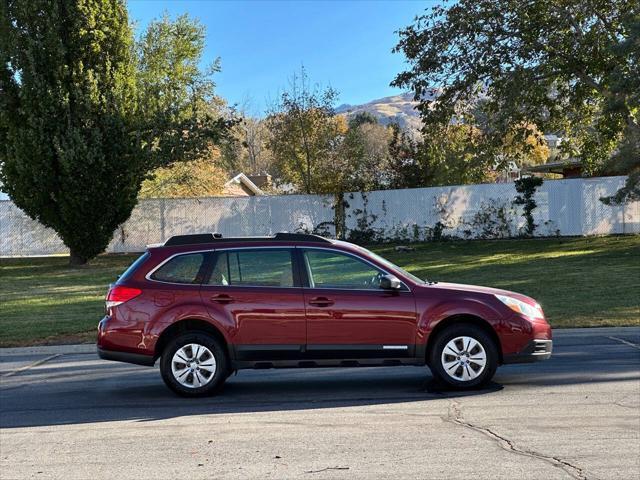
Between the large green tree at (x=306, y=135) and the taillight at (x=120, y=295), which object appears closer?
the taillight at (x=120, y=295)

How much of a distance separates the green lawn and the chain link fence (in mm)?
1266

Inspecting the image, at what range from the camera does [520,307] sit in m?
8.14

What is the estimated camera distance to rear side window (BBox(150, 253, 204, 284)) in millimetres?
8172

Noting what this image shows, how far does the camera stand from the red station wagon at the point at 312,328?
797 centimetres

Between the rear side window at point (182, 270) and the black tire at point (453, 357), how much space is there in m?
2.76

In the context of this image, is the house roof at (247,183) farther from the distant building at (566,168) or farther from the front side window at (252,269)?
the front side window at (252,269)

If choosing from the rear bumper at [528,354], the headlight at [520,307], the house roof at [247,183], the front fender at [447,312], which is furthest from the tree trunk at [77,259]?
the house roof at [247,183]

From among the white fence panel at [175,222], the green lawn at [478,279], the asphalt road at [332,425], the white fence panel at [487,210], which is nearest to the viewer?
the asphalt road at [332,425]

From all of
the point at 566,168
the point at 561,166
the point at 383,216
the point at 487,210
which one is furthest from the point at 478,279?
the point at 566,168

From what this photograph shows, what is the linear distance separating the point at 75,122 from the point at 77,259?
5.42 metres

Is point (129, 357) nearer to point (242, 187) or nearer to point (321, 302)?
point (321, 302)

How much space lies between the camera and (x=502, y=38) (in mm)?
24875

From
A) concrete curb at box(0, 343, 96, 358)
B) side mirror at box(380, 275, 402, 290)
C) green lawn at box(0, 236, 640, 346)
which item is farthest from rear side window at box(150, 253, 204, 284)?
green lawn at box(0, 236, 640, 346)

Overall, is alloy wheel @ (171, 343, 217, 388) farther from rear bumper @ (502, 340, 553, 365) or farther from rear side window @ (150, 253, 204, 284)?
rear bumper @ (502, 340, 553, 365)
